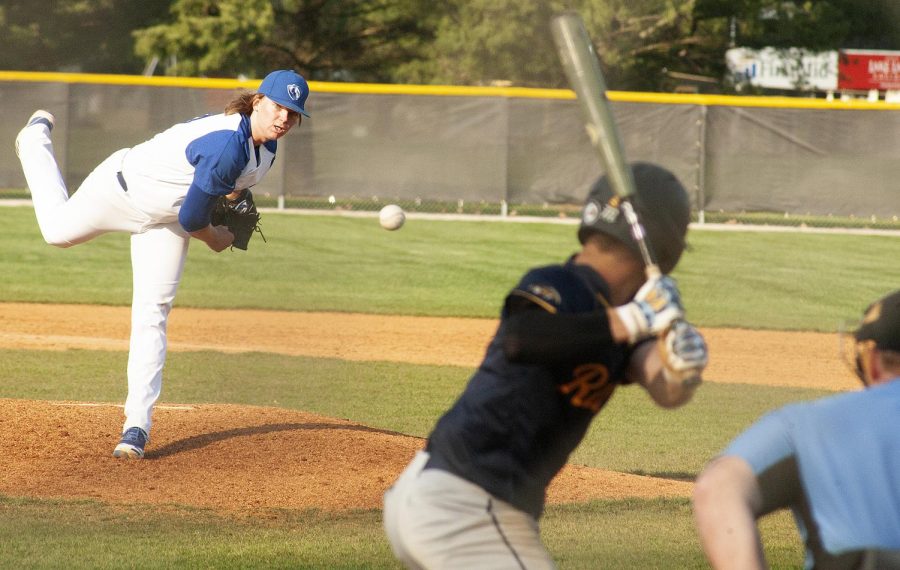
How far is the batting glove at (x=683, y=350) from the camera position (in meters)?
2.66

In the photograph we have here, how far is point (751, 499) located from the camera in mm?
2145

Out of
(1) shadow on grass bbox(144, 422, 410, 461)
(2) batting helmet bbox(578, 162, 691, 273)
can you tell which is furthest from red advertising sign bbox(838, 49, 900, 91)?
(2) batting helmet bbox(578, 162, 691, 273)

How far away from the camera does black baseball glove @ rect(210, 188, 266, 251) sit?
6719mm

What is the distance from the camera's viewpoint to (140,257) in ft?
20.7

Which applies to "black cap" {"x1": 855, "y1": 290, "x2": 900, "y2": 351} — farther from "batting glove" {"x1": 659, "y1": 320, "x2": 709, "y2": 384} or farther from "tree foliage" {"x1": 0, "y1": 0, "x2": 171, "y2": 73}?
"tree foliage" {"x1": 0, "y1": 0, "x2": 171, "y2": 73}

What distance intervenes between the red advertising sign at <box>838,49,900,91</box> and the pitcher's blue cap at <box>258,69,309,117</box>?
1318 inches

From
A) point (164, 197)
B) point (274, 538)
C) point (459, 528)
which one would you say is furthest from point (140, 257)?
point (459, 528)

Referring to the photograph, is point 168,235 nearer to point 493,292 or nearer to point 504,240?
point 493,292

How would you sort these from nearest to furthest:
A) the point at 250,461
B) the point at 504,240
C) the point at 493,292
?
the point at 250,461 < the point at 493,292 < the point at 504,240

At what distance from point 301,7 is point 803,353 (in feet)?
67.8

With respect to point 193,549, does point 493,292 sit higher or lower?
lower

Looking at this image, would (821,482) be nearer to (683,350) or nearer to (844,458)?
(844,458)

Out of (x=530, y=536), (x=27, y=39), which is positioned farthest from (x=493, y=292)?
(x=27, y=39)

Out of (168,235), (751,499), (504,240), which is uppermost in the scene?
(751,499)
